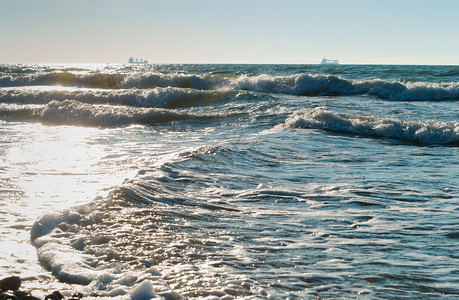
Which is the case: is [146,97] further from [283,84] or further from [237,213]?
[237,213]

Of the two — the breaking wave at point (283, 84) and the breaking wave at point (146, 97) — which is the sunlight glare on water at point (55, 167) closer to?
the breaking wave at point (146, 97)

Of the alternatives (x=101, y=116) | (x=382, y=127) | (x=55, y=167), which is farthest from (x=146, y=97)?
(x=55, y=167)

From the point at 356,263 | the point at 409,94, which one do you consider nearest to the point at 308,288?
the point at 356,263

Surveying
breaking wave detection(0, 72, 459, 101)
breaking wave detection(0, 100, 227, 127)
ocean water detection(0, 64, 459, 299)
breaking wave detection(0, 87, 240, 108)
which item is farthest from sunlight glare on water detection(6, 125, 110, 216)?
breaking wave detection(0, 72, 459, 101)

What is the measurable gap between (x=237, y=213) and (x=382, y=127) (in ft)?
25.2

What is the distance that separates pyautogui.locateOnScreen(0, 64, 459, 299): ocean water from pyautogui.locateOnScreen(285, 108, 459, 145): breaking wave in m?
0.04

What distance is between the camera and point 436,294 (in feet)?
9.62

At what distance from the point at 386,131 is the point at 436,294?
8853 mm

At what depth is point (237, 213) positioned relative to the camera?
4.75 meters

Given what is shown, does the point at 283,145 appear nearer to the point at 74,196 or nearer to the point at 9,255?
the point at 74,196

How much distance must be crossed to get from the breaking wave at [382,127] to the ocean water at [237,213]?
4 cm

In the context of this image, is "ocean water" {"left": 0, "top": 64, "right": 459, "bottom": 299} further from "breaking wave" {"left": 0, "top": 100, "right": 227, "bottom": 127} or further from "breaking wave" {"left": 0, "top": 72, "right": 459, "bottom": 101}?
"breaking wave" {"left": 0, "top": 72, "right": 459, "bottom": 101}

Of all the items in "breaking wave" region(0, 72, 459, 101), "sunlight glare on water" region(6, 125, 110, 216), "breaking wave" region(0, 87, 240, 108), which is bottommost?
"sunlight glare on water" region(6, 125, 110, 216)

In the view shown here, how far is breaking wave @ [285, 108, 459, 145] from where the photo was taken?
10.7 m
